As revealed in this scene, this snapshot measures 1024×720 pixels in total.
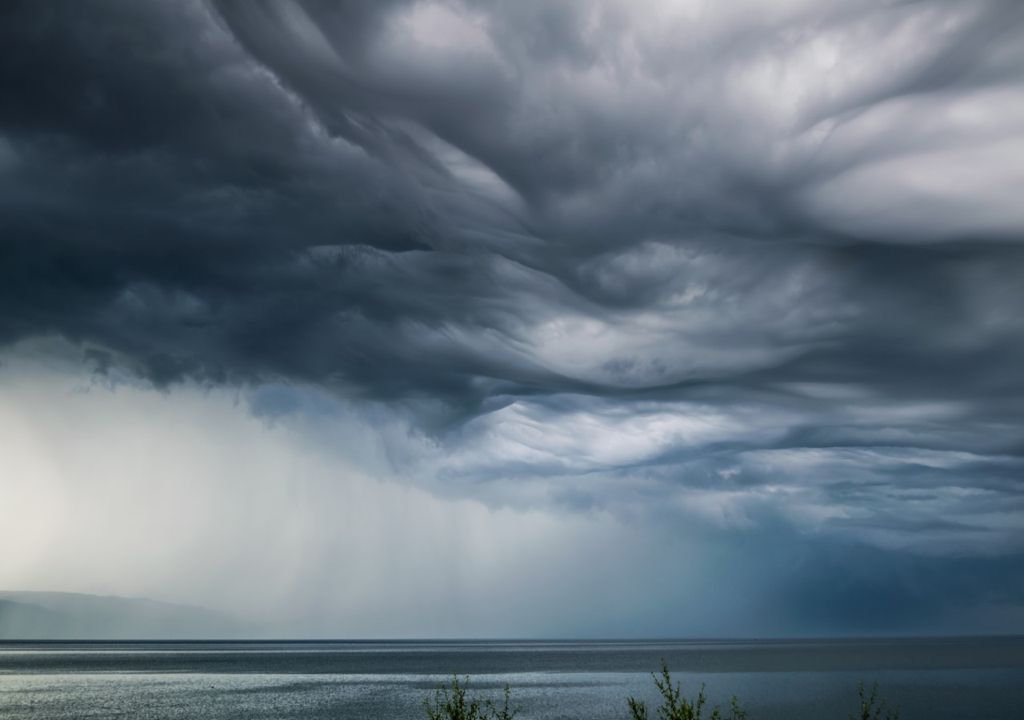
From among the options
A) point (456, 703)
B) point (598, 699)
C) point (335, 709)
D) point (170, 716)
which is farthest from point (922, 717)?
point (456, 703)

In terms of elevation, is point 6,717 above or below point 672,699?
below

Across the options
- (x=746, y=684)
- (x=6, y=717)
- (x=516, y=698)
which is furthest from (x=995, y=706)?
(x=6, y=717)

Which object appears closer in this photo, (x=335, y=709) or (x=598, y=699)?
(x=335, y=709)

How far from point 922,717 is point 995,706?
21.6 meters

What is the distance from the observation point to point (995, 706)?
125 m

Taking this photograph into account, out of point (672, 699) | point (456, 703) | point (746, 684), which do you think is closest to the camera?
point (672, 699)

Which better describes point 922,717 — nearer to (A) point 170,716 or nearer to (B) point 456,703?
(A) point 170,716

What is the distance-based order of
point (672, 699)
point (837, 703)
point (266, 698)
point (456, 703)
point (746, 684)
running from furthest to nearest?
1. point (746, 684)
2. point (266, 698)
3. point (837, 703)
4. point (456, 703)
5. point (672, 699)

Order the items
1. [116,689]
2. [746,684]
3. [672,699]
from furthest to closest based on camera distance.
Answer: [746,684]
[116,689]
[672,699]

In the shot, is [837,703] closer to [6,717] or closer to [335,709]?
[335,709]

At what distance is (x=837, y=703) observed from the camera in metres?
134

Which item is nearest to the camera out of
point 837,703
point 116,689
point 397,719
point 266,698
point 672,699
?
point 672,699

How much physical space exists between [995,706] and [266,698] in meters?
114

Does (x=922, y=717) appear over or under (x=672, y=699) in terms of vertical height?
under
